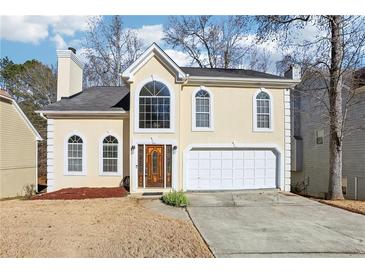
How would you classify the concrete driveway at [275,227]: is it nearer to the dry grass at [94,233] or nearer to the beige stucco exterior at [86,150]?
the dry grass at [94,233]

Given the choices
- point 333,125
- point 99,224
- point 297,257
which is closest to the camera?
point 297,257

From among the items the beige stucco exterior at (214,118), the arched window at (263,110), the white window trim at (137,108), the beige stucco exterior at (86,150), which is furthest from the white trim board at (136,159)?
the arched window at (263,110)

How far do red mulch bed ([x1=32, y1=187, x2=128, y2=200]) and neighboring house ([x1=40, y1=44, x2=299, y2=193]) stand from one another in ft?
2.61

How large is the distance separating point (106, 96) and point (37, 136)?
6.78m

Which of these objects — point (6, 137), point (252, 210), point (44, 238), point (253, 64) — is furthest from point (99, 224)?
point (253, 64)

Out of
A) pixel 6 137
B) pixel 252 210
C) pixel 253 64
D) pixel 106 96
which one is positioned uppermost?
pixel 253 64

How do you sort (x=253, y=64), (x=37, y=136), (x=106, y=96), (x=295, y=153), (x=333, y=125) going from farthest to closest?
(x=253, y=64) < (x=295, y=153) < (x=37, y=136) < (x=106, y=96) < (x=333, y=125)

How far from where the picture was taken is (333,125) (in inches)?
575

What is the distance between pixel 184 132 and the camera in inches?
605

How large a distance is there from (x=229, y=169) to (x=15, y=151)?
12464mm

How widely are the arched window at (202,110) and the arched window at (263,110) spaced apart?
2.44m

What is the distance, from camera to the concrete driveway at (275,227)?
6988mm

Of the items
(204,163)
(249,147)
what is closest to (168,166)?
(204,163)

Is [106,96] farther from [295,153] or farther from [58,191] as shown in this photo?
[295,153]
